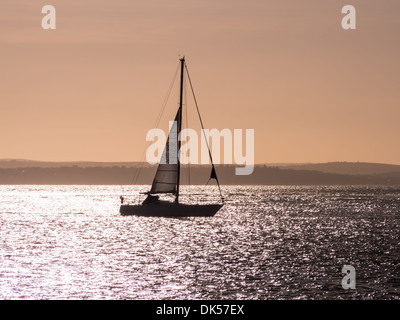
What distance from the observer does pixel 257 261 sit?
5344cm

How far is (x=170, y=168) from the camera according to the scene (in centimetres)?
8656

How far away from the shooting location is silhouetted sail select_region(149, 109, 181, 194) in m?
86.1

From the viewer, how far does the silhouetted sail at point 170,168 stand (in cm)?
8606

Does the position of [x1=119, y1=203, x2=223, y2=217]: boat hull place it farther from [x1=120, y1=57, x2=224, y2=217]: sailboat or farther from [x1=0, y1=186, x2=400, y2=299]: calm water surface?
[x1=0, y1=186, x2=400, y2=299]: calm water surface

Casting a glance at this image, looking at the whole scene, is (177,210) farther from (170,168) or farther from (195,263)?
(195,263)

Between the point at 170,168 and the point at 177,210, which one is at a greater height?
the point at 170,168

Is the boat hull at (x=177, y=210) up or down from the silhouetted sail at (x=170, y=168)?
down

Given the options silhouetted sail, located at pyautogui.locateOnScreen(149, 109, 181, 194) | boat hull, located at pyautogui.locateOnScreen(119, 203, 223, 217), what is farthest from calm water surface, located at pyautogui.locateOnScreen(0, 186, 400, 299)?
silhouetted sail, located at pyautogui.locateOnScreen(149, 109, 181, 194)

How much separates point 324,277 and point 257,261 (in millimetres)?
10208

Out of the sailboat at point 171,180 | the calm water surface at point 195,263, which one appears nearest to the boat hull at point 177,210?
the sailboat at point 171,180

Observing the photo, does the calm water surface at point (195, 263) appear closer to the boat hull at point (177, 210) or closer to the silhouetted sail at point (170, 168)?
the boat hull at point (177, 210)

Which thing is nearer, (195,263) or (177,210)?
(195,263)

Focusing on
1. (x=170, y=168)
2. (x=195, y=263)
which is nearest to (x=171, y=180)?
(x=170, y=168)

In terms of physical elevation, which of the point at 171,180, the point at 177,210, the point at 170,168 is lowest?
the point at 177,210
